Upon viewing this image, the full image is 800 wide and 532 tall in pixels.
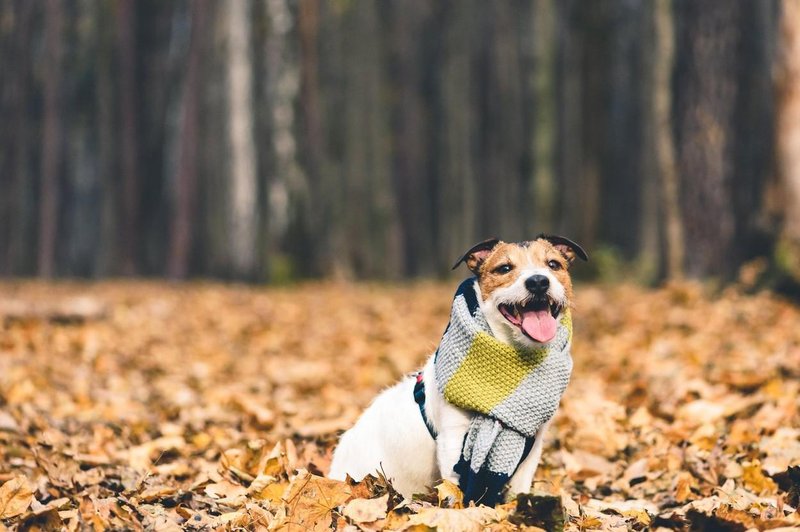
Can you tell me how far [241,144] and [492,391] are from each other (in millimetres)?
15577

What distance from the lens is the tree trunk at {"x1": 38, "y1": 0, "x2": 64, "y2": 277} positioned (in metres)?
26.0

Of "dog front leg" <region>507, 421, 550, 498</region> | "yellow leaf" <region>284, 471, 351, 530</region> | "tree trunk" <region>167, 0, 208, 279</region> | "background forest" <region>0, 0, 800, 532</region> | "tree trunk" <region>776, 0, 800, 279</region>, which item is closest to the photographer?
"yellow leaf" <region>284, 471, 351, 530</region>

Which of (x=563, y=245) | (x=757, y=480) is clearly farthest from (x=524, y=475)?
(x=757, y=480)

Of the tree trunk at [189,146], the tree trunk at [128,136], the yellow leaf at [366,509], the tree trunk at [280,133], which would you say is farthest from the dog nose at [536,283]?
the tree trunk at [128,136]

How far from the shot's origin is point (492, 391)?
326cm

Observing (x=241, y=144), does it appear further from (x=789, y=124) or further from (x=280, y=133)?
(x=789, y=124)

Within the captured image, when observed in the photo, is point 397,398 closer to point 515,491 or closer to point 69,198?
point 515,491

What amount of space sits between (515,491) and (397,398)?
1.89ft

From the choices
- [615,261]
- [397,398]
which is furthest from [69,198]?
[397,398]

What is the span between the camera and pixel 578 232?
17750mm

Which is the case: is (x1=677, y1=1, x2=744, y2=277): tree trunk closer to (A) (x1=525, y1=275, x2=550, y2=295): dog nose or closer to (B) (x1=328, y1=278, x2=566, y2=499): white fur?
(B) (x1=328, y1=278, x2=566, y2=499): white fur

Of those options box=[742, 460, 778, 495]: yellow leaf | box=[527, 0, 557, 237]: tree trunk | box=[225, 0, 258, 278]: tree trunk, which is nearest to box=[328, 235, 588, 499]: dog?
box=[742, 460, 778, 495]: yellow leaf

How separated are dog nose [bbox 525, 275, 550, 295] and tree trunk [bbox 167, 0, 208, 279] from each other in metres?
19.2

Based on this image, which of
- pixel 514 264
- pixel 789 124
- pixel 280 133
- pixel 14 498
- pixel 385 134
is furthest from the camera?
pixel 385 134
